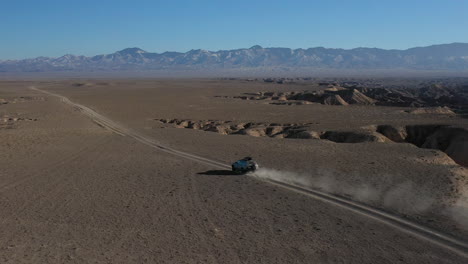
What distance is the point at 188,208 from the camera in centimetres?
1795

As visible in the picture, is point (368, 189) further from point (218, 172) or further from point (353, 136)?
point (353, 136)

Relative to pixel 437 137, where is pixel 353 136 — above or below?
above

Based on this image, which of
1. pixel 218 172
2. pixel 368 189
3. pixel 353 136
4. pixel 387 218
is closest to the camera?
pixel 387 218

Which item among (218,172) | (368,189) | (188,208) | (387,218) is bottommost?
(218,172)

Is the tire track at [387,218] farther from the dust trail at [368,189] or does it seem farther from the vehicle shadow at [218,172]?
the vehicle shadow at [218,172]

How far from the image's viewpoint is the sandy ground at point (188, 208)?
44.4ft

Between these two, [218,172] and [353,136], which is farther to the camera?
[353,136]

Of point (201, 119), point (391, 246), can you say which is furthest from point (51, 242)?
point (201, 119)

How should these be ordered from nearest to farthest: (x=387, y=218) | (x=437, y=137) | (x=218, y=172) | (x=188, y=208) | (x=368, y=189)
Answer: (x=387, y=218)
(x=188, y=208)
(x=368, y=189)
(x=218, y=172)
(x=437, y=137)

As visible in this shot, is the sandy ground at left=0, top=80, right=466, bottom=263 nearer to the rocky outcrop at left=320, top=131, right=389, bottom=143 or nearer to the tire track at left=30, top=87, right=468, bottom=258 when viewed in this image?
the tire track at left=30, top=87, right=468, bottom=258

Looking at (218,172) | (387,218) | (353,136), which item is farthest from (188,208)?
(353,136)

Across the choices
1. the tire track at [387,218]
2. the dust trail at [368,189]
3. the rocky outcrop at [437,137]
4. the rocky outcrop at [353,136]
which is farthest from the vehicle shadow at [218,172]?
the rocky outcrop at [437,137]

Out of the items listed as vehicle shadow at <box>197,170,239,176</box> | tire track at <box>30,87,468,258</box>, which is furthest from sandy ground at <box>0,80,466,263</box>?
tire track at <box>30,87,468,258</box>

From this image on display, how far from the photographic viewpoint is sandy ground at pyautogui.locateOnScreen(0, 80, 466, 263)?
1353 centimetres
